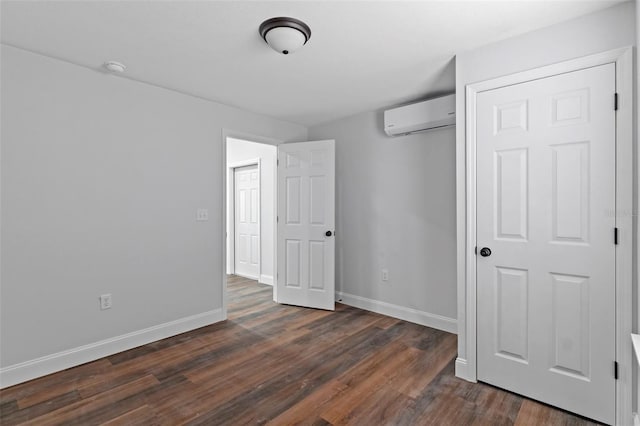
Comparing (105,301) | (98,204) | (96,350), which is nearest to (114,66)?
(98,204)

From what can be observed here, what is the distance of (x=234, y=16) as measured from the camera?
1.91 m

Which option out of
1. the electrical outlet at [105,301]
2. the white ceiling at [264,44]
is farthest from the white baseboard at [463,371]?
the electrical outlet at [105,301]

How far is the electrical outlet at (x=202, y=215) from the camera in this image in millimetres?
3340

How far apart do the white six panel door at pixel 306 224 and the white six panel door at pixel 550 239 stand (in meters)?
1.95

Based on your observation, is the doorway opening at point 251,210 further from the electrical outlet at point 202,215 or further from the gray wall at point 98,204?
the gray wall at point 98,204

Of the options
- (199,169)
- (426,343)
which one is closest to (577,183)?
(426,343)

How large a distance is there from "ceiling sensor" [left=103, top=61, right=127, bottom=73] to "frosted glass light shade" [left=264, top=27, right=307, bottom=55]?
1.35 m

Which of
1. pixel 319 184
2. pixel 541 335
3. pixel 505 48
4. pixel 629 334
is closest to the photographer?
pixel 629 334

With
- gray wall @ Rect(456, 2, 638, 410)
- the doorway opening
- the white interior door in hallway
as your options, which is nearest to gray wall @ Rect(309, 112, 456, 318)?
gray wall @ Rect(456, 2, 638, 410)

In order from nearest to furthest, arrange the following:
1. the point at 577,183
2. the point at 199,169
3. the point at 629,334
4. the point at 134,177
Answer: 1. the point at 629,334
2. the point at 577,183
3. the point at 134,177
4. the point at 199,169

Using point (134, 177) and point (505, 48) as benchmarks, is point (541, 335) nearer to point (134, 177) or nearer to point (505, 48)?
point (505, 48)

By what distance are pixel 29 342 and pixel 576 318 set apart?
3.78m

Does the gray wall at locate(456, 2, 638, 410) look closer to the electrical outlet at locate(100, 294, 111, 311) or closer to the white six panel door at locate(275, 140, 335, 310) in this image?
the white six panel door at locate(275, 140, 335, 310)

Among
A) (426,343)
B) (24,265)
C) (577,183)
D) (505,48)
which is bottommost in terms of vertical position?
(426,343)
